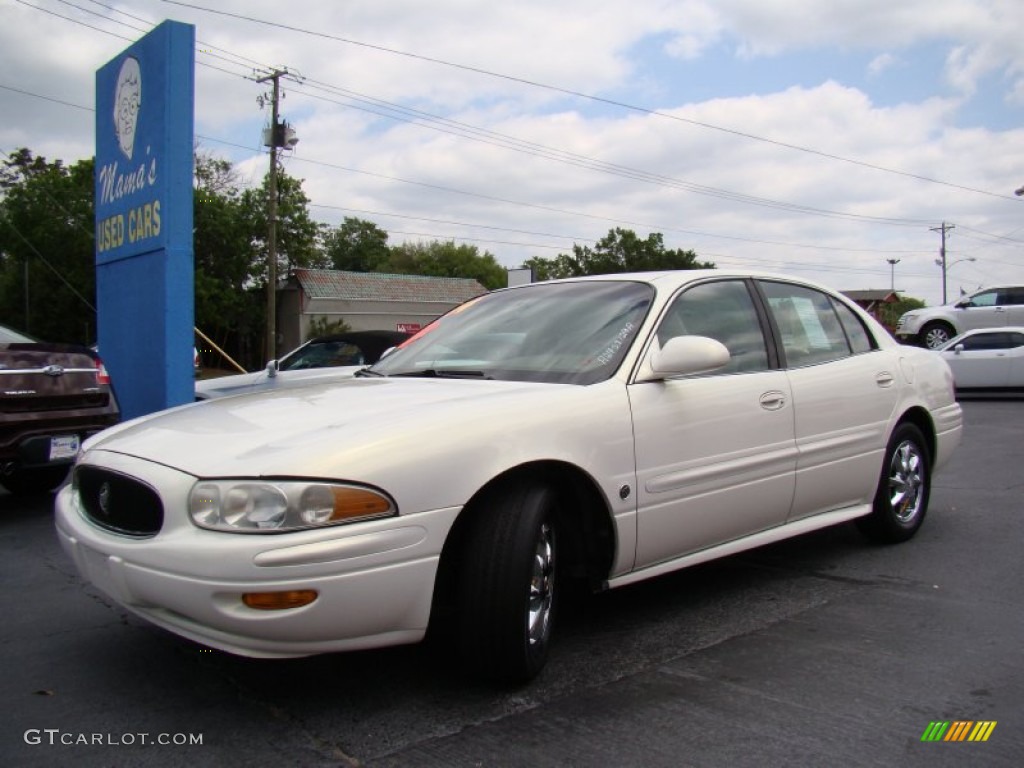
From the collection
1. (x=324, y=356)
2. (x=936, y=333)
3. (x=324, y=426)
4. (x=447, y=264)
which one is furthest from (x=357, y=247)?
(x=324, y=426)

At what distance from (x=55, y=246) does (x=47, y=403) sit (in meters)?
41.4

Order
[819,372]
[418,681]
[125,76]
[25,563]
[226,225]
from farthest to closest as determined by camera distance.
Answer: [226,225], [125,76], [25,563], [819,372], [418,681]

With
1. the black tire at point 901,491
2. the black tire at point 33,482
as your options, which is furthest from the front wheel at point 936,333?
the black tire at point 33,482

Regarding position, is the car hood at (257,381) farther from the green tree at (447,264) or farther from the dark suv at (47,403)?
the green tree at (447,264)

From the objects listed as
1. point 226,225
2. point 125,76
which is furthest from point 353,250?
point 125,76

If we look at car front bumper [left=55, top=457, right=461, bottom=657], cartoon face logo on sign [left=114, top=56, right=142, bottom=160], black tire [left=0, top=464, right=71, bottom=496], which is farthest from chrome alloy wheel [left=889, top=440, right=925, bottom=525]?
cartoon face logo on sign [left=114, top=56, right=142, bottom=160]

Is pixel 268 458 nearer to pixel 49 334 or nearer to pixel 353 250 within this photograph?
pixel 49 334

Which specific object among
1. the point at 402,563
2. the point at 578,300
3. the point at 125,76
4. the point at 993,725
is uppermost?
the point at 125,76

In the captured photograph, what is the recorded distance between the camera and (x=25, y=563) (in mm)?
4762

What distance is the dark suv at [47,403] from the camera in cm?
559

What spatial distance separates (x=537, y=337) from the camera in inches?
147

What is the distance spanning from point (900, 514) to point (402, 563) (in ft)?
11.2

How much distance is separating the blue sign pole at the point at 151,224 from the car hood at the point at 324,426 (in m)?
4.99

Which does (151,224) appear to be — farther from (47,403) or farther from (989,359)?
(989,359)
